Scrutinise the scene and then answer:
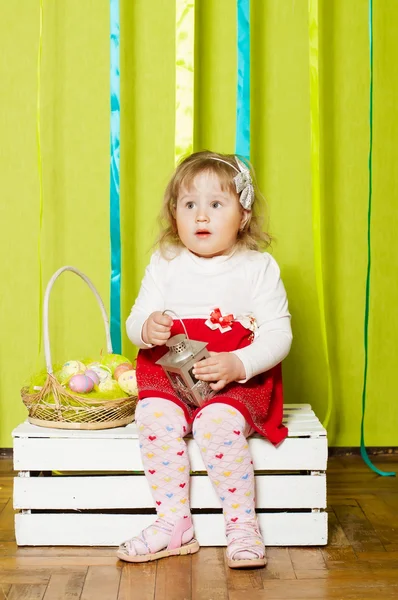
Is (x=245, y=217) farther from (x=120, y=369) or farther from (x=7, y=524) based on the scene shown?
(x=7, y=524)

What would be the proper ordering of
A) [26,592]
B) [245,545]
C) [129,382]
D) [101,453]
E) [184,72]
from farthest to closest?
1. [184,72]
2. [129,382]
3. [101,453]
4. [245,545]
5. [26,592]

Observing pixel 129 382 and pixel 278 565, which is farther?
pixel 129 382

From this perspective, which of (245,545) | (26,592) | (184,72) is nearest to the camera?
(26,592)

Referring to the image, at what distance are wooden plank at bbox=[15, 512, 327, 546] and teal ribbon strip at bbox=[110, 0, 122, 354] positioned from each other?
55 centimetres

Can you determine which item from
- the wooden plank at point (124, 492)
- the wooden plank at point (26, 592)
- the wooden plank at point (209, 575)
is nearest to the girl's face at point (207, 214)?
the wooden plank at point (124, 492)

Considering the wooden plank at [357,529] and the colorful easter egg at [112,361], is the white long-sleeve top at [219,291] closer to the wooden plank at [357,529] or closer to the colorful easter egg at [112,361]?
the colorful easter egg at [112,361]

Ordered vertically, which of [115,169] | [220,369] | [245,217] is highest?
[115,169]

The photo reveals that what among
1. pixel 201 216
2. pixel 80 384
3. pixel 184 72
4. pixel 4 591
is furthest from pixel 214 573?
pixel 184 72

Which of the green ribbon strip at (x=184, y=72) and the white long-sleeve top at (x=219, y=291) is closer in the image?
the white long-sleeve top at (x=219, y=291)

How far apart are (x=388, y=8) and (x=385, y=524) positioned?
4.40 feet

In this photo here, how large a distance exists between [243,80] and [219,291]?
2.01 ft

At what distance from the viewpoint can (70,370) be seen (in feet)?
5.67

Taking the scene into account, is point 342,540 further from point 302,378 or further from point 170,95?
point 170,95

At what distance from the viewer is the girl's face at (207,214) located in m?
1.65
